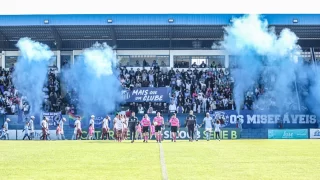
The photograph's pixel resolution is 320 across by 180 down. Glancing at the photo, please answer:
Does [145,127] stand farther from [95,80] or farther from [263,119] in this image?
[95,80]

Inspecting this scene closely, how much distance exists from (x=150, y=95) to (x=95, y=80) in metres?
5.02

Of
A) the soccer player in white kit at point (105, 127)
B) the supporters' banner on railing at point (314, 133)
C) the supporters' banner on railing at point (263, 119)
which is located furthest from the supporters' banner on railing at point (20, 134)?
the supporters' banner on railing at point (314, 133)

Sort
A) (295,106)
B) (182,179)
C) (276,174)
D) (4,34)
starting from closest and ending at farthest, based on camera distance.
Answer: (182,179), (276,174), (295,106), (4,34)

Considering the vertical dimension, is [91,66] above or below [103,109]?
above

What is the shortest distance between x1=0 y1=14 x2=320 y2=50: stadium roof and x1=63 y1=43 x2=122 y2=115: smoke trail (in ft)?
8.38

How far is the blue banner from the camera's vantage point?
4853 centimetres

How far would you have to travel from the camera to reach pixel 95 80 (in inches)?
2183

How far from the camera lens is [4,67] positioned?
6066cm

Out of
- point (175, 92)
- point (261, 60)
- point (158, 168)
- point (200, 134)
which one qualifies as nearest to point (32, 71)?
point (175, 92)

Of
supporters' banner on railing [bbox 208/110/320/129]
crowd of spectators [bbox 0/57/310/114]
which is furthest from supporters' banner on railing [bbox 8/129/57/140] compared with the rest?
supporters' banner on railing [bbox 208/110/320/129]

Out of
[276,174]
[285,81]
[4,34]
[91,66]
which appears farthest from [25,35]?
[276,174]

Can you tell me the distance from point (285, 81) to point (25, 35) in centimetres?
2398

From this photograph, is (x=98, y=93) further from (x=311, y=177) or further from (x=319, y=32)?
(x=311, y=177)

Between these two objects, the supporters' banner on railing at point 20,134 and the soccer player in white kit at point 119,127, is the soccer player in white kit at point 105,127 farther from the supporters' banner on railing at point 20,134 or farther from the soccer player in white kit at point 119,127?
the supporters' banner on railing at point 20,134
